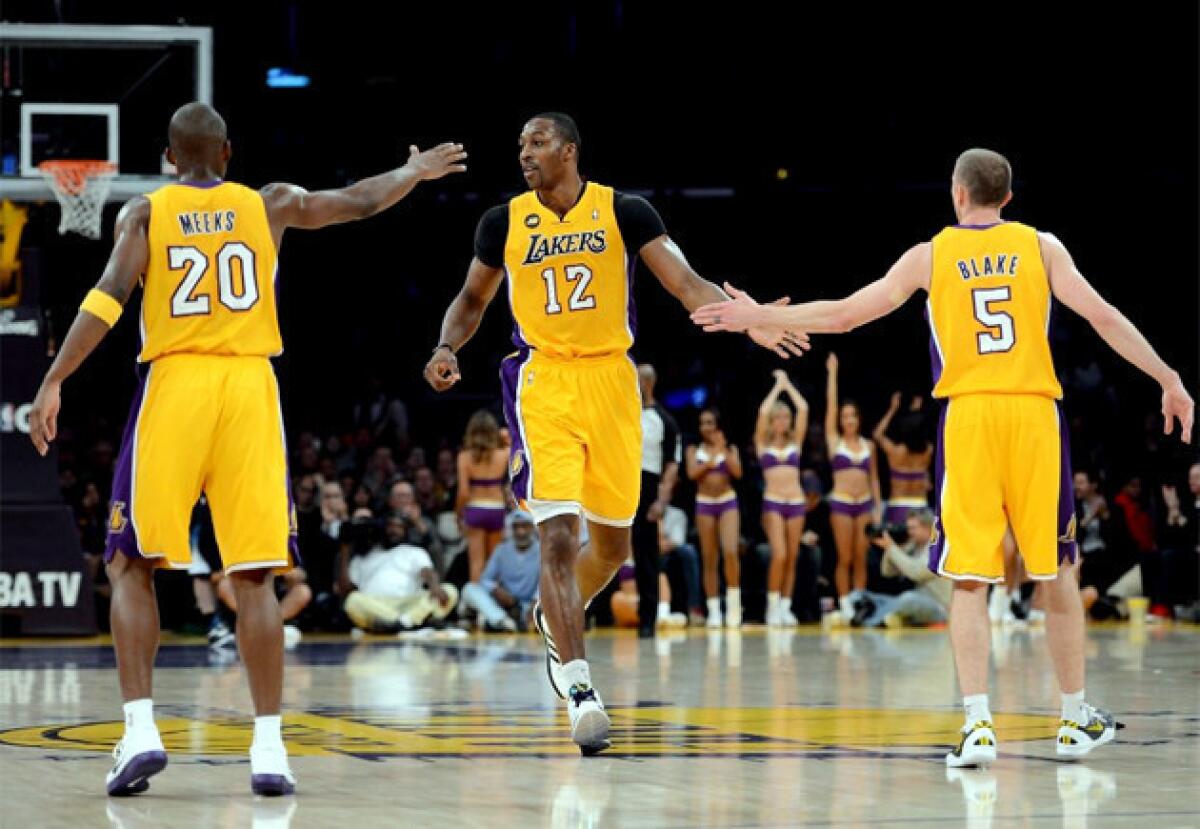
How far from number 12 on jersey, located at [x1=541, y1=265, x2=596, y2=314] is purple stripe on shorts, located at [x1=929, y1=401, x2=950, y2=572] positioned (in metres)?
1.47

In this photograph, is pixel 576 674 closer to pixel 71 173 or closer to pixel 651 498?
pixel 651 498

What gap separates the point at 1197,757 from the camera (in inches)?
271

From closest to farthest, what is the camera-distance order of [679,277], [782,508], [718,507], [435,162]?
[435,162]
[679,277]
[718,507]
[782,508]

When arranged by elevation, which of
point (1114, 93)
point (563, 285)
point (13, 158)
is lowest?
point (563, 285)

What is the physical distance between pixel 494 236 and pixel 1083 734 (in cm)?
295

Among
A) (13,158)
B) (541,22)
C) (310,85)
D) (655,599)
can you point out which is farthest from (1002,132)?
(13,158)

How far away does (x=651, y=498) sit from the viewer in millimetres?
15125

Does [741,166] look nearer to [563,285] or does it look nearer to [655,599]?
[655,599]

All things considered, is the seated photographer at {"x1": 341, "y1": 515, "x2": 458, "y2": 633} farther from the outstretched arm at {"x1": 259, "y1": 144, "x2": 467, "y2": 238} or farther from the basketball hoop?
the outstretched arm at {"x1": 259, "y1": 144, "x2": 467, "y2": 238}

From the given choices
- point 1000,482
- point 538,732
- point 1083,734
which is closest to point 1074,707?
point 1083,734

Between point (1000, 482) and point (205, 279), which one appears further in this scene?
point (1000, 482)

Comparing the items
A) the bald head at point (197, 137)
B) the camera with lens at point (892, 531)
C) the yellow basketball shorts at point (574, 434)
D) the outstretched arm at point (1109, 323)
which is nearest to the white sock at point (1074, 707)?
the outstretched arm at point (1109, 323)

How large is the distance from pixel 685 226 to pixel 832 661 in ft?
49.1

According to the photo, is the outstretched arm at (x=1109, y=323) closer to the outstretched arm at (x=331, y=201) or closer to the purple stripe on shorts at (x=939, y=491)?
the purple stripe on shorts at (x=939, y=491)
